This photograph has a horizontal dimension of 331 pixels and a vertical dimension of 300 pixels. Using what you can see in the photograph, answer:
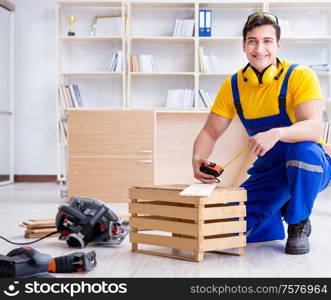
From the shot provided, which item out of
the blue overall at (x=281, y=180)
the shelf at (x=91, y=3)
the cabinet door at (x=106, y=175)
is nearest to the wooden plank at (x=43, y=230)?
the blue overall at (x=281, y=180)

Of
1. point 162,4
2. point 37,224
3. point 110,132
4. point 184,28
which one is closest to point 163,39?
point 184,28

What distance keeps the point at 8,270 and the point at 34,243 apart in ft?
2.89

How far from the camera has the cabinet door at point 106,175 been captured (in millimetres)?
4523

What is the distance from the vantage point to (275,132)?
2.21m

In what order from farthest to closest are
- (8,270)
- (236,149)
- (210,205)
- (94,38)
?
(94,38) → (236,149) → (210,205) → (8,270)

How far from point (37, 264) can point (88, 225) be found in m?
0.69

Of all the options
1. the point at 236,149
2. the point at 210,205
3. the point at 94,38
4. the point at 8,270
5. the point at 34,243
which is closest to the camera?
the point at 8,270

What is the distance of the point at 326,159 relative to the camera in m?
2.47

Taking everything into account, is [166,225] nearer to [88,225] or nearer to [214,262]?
[214,262]

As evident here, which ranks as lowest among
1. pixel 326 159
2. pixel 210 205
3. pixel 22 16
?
pixel 210 205

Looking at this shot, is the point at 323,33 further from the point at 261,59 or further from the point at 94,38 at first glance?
the point at 261,59

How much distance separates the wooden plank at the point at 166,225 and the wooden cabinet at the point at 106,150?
2.10m

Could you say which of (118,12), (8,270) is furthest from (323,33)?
(8,270)

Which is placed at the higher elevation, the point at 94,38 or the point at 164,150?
the point at 94,38
